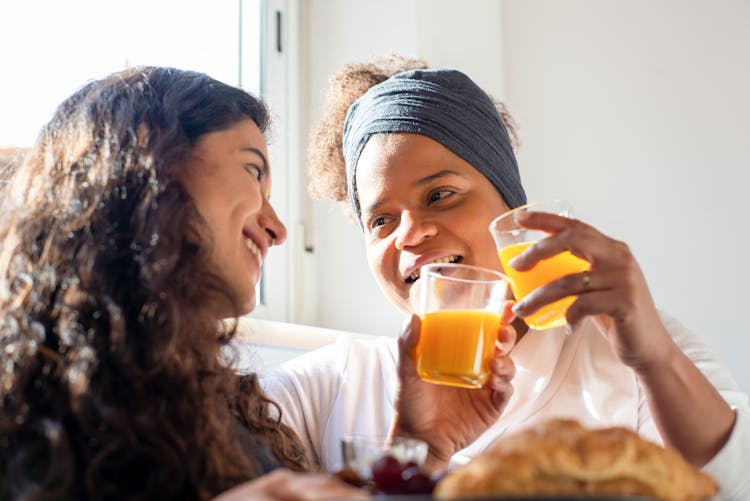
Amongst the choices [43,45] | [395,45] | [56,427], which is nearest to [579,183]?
[395,45]

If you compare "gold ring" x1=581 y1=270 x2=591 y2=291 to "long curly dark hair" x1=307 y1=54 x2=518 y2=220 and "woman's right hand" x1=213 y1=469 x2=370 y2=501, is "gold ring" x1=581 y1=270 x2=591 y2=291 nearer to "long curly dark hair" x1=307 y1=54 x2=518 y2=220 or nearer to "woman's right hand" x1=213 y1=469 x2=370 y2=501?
"woman's right hand" x1=213 y1=469 x2=370 y2=501

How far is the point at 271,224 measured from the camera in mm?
1580

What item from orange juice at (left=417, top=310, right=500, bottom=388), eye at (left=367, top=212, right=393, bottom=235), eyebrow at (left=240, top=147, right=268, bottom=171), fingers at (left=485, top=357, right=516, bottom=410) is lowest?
fingers at (left=485, top=357, right=516, bottom=410)

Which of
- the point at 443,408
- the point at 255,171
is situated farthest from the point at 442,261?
the point at 255,171

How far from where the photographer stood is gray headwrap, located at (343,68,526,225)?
1.94 metres

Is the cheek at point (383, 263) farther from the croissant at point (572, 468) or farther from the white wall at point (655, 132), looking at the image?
the white wall at point (655, 132)

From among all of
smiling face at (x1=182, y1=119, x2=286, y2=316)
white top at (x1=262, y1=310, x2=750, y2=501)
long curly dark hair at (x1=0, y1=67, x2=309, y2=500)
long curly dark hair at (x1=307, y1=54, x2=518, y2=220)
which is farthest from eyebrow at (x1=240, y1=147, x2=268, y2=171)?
long curly dark hair at (x1=307, y1=54, x2=518, y2=220)

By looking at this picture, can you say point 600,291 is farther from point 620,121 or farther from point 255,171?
point 620,121

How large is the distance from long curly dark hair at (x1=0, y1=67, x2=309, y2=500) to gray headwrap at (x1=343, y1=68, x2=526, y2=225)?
605 mm

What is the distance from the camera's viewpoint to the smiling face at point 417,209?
6.00 feet

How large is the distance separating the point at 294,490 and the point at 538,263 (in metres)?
0.77

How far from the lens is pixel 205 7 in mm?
2867

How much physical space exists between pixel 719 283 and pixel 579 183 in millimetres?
610

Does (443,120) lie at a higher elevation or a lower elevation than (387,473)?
higher
